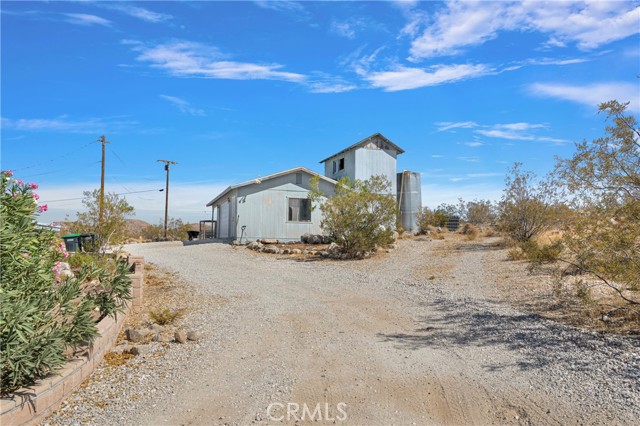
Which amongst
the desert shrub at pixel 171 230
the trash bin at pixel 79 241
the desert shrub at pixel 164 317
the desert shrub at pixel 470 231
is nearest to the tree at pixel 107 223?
the trash bin at pixel 79 241

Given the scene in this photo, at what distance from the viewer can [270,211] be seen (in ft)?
74.5

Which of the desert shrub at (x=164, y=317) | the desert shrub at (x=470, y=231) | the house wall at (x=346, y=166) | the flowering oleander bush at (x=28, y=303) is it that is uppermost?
the house wall at (x=346, y=166)

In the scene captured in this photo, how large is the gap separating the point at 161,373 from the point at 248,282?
20.6ft

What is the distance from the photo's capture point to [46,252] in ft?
16.4

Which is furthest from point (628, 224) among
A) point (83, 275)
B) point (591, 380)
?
point (83, 275)

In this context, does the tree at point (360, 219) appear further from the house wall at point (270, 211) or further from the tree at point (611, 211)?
the tree at point (611, 211)

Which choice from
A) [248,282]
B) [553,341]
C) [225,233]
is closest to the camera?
[553,341]

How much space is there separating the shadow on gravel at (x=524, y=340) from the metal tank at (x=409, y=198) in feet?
70.7

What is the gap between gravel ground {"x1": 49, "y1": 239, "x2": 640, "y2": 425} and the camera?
13.4ft

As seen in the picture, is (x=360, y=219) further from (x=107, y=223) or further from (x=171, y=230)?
(x=171, y=230)

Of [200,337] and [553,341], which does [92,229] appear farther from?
[553,341]

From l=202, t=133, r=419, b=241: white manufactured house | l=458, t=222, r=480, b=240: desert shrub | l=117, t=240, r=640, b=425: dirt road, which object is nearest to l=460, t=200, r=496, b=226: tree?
l=458, t=222, r=480, b=240: desert shrub

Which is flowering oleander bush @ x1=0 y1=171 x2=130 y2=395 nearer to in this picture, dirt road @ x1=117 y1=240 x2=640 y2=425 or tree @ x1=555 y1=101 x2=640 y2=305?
dirt road @ x1=117 y1=240 x2=640 y2=425

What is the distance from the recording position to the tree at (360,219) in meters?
16.3
